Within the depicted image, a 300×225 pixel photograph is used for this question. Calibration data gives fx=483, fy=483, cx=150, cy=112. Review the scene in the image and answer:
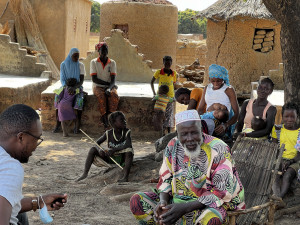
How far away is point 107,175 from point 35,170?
41.4 inches

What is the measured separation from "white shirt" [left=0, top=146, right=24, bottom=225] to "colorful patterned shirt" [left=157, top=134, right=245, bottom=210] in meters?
1.46

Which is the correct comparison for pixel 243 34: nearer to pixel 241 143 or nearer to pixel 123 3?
pixel 123 3

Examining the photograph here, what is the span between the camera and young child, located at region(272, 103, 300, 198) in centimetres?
486

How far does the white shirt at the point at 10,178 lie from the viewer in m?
2.34

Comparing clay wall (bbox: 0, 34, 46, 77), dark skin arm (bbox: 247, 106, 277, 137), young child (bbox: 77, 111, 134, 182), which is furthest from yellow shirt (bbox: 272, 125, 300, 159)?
clay wall (bbox: 0, 34, 46, 77)

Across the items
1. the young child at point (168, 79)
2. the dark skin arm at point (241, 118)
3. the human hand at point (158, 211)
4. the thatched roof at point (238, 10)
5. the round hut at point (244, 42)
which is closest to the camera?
the human hand at point (158, 211)

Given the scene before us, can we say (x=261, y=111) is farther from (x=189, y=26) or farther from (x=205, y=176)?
(x=189, y=26)

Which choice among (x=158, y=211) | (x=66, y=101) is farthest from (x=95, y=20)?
(x=158, y=211)

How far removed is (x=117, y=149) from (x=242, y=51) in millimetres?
8439

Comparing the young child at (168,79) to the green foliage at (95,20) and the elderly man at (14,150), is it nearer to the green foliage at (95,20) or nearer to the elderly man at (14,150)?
the elderly man at (14,150)

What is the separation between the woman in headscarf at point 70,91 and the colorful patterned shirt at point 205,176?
17.6 feet

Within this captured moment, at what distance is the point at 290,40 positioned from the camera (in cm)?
557

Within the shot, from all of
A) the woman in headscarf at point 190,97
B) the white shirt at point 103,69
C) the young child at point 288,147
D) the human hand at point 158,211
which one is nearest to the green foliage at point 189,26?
the white shirt at point 103,69

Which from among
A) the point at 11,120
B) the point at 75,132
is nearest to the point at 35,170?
the point at 75,132
